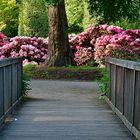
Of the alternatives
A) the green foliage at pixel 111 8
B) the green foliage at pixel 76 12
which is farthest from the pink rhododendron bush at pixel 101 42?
the green foliage at pixel 76 12

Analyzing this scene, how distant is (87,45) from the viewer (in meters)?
23.5

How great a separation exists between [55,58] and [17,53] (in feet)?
12.1

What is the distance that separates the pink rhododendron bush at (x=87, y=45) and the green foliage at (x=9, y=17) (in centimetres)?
2083

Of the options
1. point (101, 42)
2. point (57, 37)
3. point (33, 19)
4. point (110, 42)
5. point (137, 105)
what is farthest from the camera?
point (33, 19)

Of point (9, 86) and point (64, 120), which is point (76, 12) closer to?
point (9, 86)

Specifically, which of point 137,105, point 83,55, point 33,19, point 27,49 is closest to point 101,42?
point 83,55

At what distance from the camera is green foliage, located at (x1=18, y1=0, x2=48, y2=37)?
1309 inches

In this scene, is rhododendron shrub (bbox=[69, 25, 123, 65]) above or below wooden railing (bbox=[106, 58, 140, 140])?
above

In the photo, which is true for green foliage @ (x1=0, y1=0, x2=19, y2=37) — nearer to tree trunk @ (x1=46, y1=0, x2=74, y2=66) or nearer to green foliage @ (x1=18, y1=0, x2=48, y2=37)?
green foliage @ (x1=18, y1=0, x2=48, y2=37)

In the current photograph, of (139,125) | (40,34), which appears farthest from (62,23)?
(40,34)

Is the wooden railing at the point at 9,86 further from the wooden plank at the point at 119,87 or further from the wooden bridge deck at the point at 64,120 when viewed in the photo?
the wooden plank at the point at 119,87

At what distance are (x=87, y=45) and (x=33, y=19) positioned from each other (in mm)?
10961

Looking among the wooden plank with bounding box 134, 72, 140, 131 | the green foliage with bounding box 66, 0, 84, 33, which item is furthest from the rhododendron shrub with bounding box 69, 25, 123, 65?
the wooden plank with bounding box 134, 72, 140, 131

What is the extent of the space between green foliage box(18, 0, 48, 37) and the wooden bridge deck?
20441 millimetres
